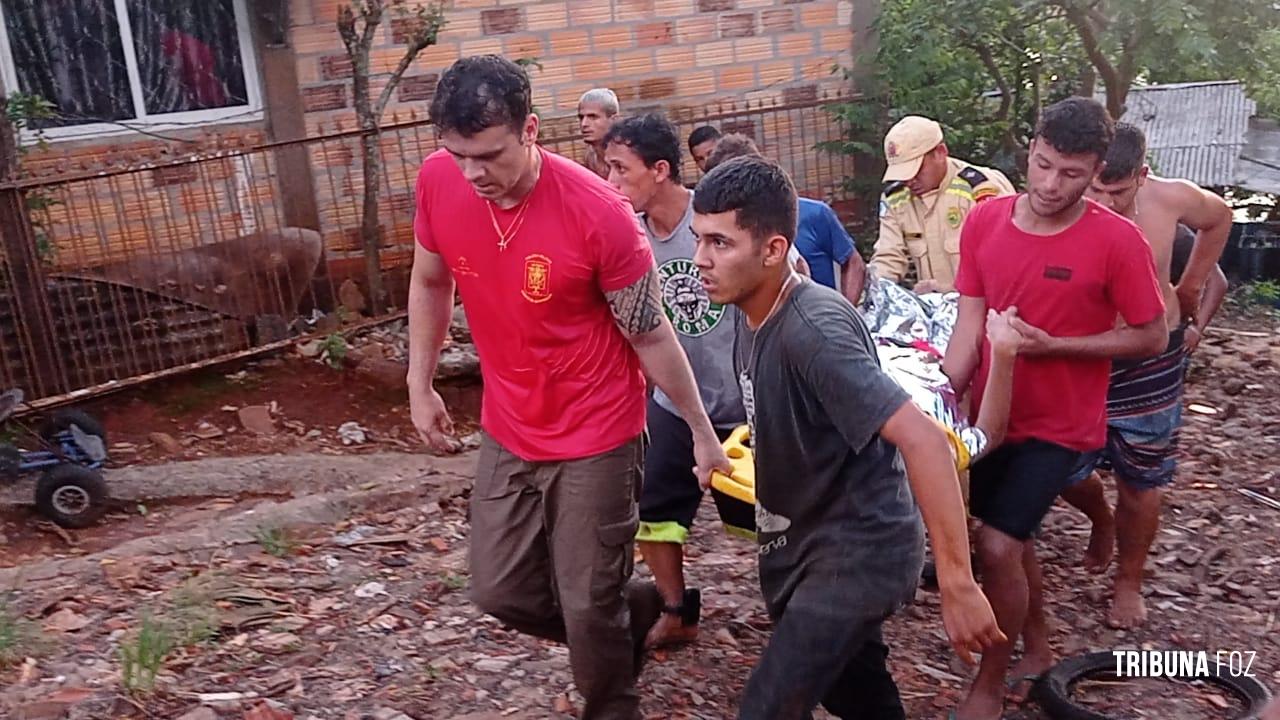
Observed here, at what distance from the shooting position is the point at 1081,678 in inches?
165

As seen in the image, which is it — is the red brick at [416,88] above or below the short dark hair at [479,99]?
below

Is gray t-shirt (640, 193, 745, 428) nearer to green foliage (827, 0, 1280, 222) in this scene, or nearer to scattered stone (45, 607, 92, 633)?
scattered stone (45, 607, 92, 633)

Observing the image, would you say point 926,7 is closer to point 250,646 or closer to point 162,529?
point 162,529

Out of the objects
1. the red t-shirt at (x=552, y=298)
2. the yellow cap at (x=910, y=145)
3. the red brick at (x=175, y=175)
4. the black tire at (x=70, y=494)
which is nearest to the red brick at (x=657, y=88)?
the red brick at (x=175, y=175)

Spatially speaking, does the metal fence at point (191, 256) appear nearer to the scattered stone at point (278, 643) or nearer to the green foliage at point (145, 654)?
the green foliage at point (145, 654)

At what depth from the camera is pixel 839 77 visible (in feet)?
35.1

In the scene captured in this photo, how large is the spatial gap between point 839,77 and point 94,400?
6.64 meters

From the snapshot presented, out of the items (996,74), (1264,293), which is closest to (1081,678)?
(1264,293)

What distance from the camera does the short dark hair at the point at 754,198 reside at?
2.93 m

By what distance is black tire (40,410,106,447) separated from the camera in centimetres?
712

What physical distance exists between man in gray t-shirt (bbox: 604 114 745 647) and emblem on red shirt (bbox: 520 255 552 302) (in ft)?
3.20

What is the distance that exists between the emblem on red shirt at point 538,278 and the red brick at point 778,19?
7.60m

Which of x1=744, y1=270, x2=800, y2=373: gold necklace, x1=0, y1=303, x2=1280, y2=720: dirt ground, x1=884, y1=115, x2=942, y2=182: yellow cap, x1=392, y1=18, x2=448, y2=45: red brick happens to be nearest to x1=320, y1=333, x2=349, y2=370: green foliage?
x1=0, y1=303, x2=1280, y2=720: dirt ground

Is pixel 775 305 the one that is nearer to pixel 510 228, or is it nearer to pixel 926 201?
pixel 510 228
